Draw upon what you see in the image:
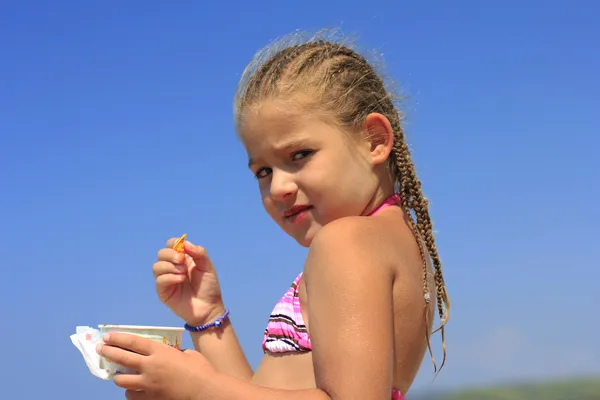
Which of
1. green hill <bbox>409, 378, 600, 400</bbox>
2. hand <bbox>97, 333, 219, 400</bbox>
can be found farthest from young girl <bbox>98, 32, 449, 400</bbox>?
green hill <bbox>409, 378, 600, 400</bbox>

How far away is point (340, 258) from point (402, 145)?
0.90 meters

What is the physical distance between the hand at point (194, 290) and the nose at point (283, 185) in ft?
2.67

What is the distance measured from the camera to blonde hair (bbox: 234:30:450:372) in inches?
121

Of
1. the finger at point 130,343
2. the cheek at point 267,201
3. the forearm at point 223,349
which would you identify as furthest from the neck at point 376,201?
the forearm at point 223,349

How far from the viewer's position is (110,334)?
2.60 meters

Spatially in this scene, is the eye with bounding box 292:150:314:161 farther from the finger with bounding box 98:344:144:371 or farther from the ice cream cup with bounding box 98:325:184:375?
the finger with bounding box 98:344:144:371

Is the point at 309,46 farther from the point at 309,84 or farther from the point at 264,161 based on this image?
the point at 264,161

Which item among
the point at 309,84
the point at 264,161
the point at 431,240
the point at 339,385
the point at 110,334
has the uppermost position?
the point at 309,84

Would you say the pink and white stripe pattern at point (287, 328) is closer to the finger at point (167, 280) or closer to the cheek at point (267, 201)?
the cheek at point (267, 201)

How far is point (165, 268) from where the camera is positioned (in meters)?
3.64

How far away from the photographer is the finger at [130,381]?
2.56 metres

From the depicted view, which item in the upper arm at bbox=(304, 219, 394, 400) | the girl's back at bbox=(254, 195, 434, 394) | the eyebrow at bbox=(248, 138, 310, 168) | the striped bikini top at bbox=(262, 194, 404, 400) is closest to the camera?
the upper arm at bbox=(304, 219, 394, 400)

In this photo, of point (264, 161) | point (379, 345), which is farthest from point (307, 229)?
point (379, 345)

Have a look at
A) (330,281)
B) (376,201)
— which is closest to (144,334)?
(330,281)
